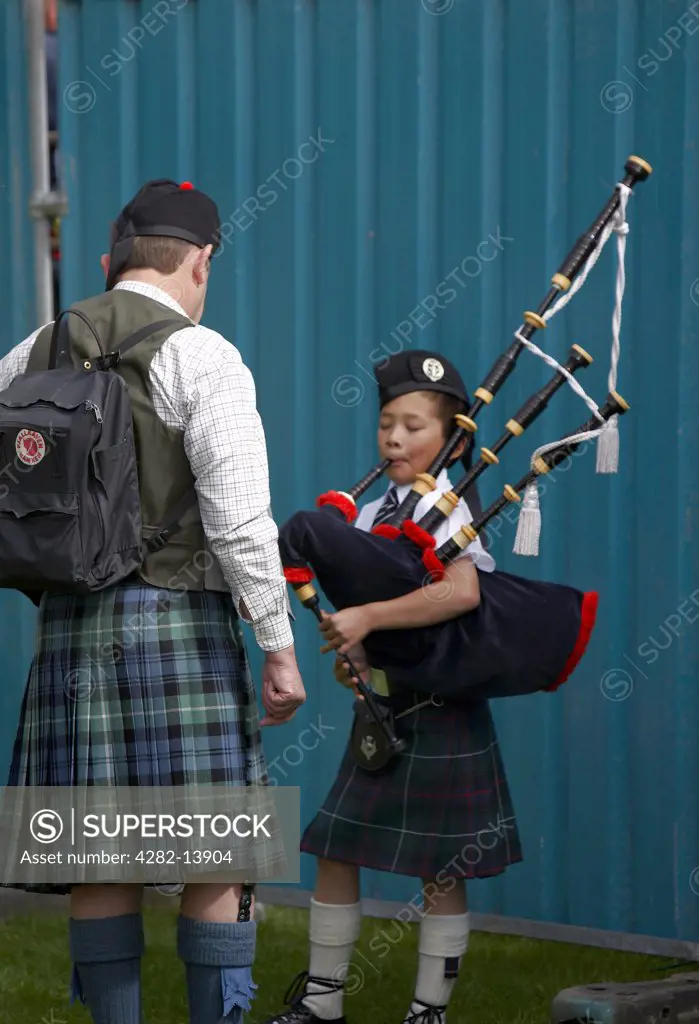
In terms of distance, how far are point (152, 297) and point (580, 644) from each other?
1375 millimetres

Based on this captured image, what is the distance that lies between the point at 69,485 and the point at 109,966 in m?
0.98

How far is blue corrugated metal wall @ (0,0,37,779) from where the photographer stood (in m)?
5.11

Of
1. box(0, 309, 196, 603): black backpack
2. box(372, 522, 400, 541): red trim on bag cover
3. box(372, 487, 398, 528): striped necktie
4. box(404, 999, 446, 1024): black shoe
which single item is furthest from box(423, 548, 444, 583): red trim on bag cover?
box(404, 999, 446, 1024): black shoe

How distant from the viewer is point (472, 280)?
4.49m

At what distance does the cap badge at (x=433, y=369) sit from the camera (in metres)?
3.69

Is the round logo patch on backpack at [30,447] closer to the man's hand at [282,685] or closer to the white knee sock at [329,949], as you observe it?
the man's hand at [282,685]

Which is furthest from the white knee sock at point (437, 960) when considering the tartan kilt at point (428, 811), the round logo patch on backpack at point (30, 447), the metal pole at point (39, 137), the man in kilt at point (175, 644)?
the metal pole at point (39, 137)

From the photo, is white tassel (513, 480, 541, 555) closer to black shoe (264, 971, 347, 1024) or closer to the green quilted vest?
the green quilted vest

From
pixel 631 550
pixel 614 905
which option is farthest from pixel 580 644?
pixel 614 905

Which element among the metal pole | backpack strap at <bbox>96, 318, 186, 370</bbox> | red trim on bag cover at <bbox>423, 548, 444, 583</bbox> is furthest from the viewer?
the metal pole

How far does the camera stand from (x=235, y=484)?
116 inches

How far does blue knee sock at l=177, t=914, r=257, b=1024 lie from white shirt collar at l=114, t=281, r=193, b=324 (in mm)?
1295

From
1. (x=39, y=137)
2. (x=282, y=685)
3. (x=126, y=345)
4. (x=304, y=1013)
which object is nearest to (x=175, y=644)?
(x=282, y=685)

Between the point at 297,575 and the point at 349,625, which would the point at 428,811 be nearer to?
the point at 349,625
